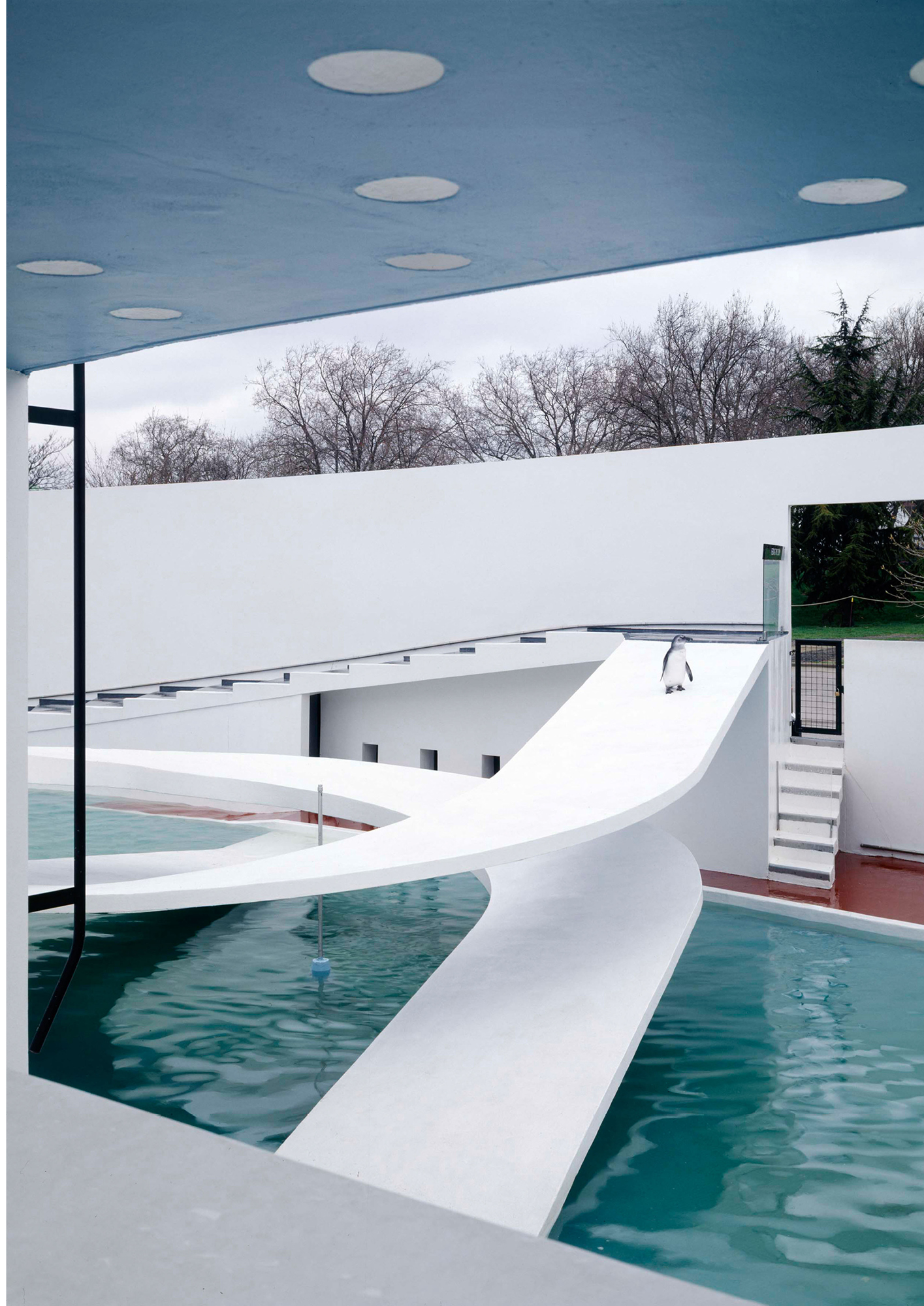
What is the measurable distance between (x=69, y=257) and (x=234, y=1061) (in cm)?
571

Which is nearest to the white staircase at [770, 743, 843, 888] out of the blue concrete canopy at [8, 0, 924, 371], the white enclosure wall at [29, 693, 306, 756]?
the white enclosure wall at [29, 693, 306, 756]

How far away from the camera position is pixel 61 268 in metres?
3.57

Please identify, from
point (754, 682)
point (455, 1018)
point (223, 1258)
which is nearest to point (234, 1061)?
point (455, 1018)

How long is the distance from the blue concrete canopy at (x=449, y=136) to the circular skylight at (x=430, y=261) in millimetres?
55

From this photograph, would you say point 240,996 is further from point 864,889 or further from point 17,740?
point 864,889

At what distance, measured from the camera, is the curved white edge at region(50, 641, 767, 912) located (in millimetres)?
A: 6395

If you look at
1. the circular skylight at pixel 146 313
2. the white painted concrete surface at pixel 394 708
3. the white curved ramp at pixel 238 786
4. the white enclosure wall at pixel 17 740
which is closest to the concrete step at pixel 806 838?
the white painted concrete surface at pixel 394 708

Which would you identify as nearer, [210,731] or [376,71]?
[376,71]

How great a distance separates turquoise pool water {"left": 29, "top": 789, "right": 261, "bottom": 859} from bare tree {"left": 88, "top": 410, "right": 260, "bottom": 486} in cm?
2514

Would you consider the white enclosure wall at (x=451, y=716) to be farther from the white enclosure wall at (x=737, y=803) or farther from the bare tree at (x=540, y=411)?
the bare tree at (x=540, y=411)

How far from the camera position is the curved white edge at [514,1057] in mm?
4715

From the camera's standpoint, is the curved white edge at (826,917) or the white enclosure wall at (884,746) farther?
the white enclosure wall at (884,746)

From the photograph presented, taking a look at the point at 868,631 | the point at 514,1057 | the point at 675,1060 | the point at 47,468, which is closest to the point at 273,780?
the point at 675,1060

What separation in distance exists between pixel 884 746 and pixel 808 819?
235cm
